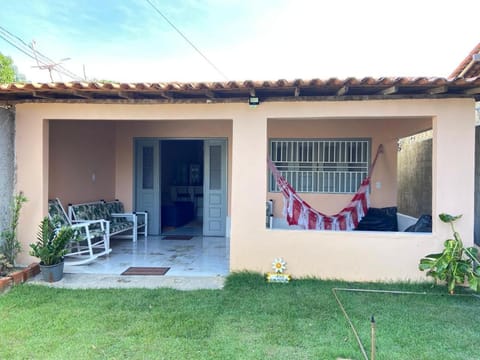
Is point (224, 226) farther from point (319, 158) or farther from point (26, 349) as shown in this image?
point (26, 349)

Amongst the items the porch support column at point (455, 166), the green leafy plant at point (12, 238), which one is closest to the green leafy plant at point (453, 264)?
the porch support column at point (455, 166)

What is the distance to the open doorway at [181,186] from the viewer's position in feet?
27.1

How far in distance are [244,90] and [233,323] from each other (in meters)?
2.49

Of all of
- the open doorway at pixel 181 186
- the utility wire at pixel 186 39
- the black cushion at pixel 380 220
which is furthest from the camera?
the utility wire at pixel 186 39

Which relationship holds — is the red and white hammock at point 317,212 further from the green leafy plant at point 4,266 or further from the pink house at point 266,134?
the green leafy plant at point 4,266

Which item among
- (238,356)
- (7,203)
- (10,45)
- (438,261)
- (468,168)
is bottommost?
(238,356)

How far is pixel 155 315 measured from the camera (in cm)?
321

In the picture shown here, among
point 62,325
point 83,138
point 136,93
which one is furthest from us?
point 83,138

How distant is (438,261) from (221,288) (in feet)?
7.93

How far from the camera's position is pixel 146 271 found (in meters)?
4.65

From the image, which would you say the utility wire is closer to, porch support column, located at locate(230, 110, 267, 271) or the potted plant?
porch support column, located at locate(230, 110, 267, 271)

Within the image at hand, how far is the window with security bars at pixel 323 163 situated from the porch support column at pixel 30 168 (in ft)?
12.5

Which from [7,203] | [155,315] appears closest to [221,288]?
[155,315]

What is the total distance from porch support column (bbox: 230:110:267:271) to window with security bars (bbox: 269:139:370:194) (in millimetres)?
2254
